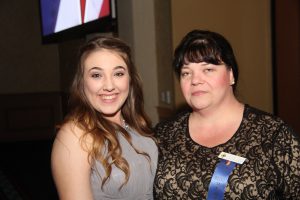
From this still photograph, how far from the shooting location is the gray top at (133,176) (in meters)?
1.68

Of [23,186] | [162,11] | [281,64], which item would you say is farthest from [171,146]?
[23,186]

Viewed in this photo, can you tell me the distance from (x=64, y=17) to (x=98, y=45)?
2604 mm

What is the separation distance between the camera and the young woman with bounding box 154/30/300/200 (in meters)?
1.64

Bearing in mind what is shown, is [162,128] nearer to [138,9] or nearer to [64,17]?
[138,9]

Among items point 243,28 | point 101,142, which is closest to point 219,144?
point 101,142

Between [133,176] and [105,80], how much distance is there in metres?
0.43

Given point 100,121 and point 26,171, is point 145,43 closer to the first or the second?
point 100,121

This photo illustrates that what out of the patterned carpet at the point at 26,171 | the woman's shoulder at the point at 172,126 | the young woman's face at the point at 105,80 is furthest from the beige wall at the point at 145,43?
the young woman's face at the point at 105,80

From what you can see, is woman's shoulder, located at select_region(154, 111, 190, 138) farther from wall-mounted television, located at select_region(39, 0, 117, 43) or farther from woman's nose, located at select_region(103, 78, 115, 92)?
wall-mounted television, located at select_region(39, 0, 117, 43)

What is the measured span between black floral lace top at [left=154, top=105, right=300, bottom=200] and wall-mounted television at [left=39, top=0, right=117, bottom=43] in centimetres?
167

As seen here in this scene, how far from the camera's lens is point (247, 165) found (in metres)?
1.65

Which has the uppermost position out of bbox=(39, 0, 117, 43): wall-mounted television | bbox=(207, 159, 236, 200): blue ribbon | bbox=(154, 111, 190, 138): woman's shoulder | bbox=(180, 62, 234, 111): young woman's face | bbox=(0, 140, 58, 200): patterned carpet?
bbox=(39, 0, 117, 43): wall-mounted television

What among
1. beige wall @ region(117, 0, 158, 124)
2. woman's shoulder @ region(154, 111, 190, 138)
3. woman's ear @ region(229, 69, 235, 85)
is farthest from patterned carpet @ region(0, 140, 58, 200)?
woman's ear @ region(229, 69, 235, 85)

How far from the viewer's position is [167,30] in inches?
144
